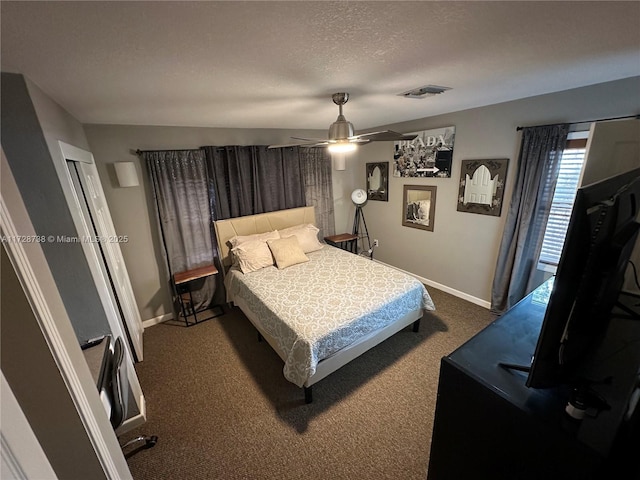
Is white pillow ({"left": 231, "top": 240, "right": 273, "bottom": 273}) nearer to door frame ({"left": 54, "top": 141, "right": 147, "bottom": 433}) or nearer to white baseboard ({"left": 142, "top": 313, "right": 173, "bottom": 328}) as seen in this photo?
white baseboard ({"left": 142, "top": 313, "right": 173, "bottom": 328})

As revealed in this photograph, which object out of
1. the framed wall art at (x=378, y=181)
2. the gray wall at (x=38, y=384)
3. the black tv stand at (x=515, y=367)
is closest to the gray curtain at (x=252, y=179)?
the framed wall art at (x=378, y=181)

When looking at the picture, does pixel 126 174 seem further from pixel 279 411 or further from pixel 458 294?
pixel 458 294

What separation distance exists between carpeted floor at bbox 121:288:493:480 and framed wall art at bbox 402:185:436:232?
4.77 ft

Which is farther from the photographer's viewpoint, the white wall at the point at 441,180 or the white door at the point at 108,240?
the white wall at the point at 441,180

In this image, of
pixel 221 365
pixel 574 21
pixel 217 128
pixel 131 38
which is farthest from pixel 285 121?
pixel 221 365

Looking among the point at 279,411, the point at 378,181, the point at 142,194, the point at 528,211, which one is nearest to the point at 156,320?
the point at 142,194

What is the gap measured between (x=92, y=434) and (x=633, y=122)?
276cm

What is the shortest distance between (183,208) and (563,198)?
4007mm

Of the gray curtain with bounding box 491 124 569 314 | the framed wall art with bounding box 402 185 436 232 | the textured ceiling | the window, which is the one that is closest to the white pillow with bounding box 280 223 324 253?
the framed wall art with bounding box 402 185 436 232

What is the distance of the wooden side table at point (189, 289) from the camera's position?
3.00m

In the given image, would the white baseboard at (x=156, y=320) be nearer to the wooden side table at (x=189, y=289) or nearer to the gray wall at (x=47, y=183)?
the wooden side table at (x=189, y=289)

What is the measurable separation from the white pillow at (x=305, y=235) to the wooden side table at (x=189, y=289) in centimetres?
107

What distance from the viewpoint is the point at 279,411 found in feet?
6.39

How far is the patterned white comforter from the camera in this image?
1938mm
